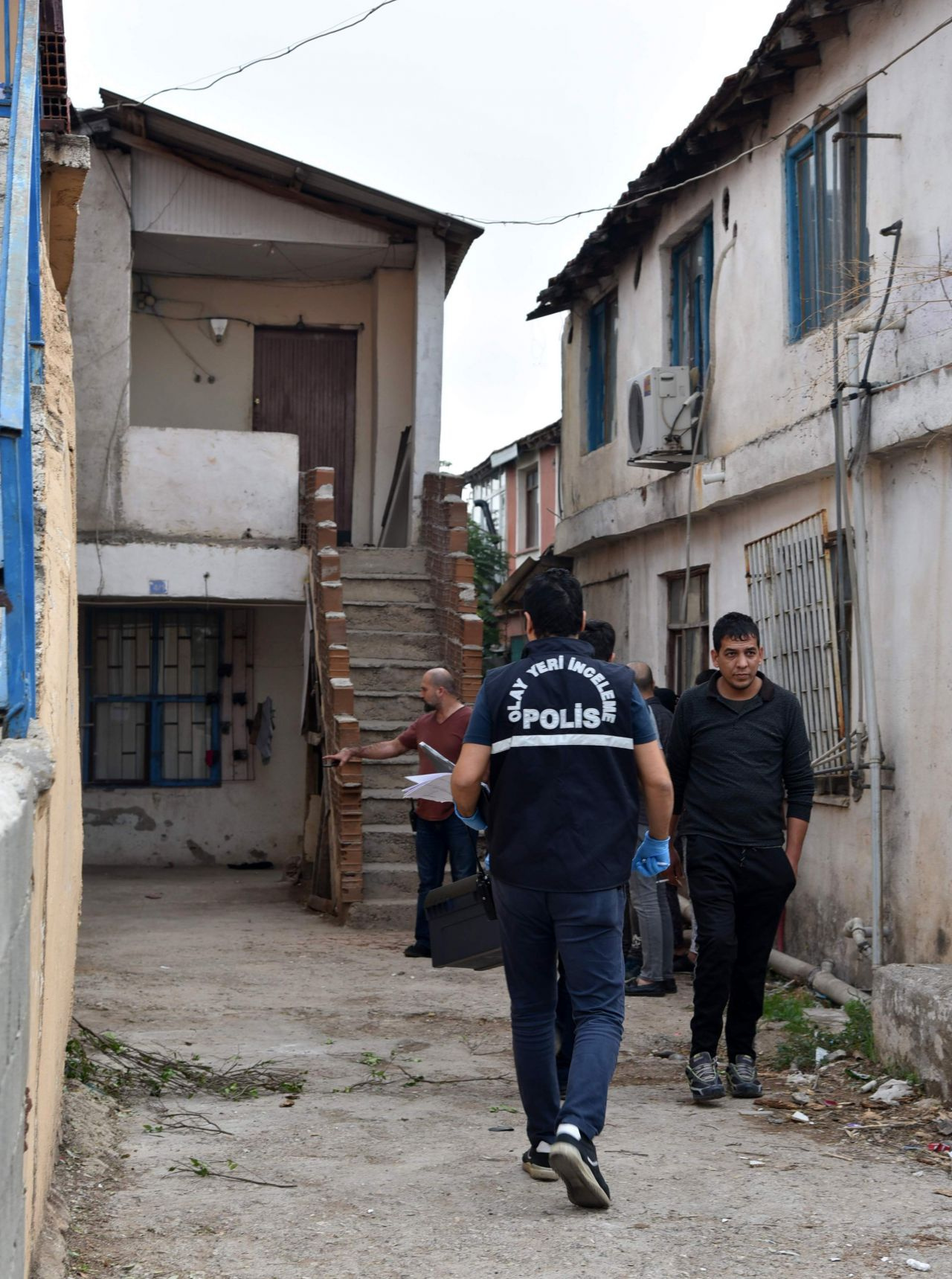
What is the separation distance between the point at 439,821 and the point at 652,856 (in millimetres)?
4601

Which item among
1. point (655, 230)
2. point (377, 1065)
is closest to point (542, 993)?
point (377, 1065)

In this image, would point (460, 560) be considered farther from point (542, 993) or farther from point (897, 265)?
point (542, 993)

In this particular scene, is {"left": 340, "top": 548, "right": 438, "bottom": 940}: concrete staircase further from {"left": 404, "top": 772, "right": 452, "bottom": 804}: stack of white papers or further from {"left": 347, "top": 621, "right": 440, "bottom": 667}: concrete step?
{"left": 404, "top": 772, "right": 452, "bottom": 804}: stack of white papers

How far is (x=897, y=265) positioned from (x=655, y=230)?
16.7ft

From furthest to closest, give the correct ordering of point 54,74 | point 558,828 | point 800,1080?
point 54,74, point 800,1080, point 558,828

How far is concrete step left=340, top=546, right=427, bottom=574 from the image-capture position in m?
13.7

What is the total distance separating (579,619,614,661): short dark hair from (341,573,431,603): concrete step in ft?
20.2

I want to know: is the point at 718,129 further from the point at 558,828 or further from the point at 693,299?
the point at 558,828

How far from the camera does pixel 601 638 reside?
7.05m

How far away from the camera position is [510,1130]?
527 centimetres

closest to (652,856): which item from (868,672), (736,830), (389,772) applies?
(736,830)

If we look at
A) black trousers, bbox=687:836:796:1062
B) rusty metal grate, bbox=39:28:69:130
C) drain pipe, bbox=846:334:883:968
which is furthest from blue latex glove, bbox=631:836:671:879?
rusty metal grate, bbox=39:28:69:130

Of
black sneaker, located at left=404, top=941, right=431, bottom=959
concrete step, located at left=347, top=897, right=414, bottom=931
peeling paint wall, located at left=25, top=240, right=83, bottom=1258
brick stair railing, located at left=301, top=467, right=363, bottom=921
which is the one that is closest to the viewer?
A: peeling paint wall, located at left=25, top=240, right=83, bottom=1258

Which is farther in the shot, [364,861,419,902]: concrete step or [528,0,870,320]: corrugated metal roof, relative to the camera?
[364,861,419,902]: concrete step
